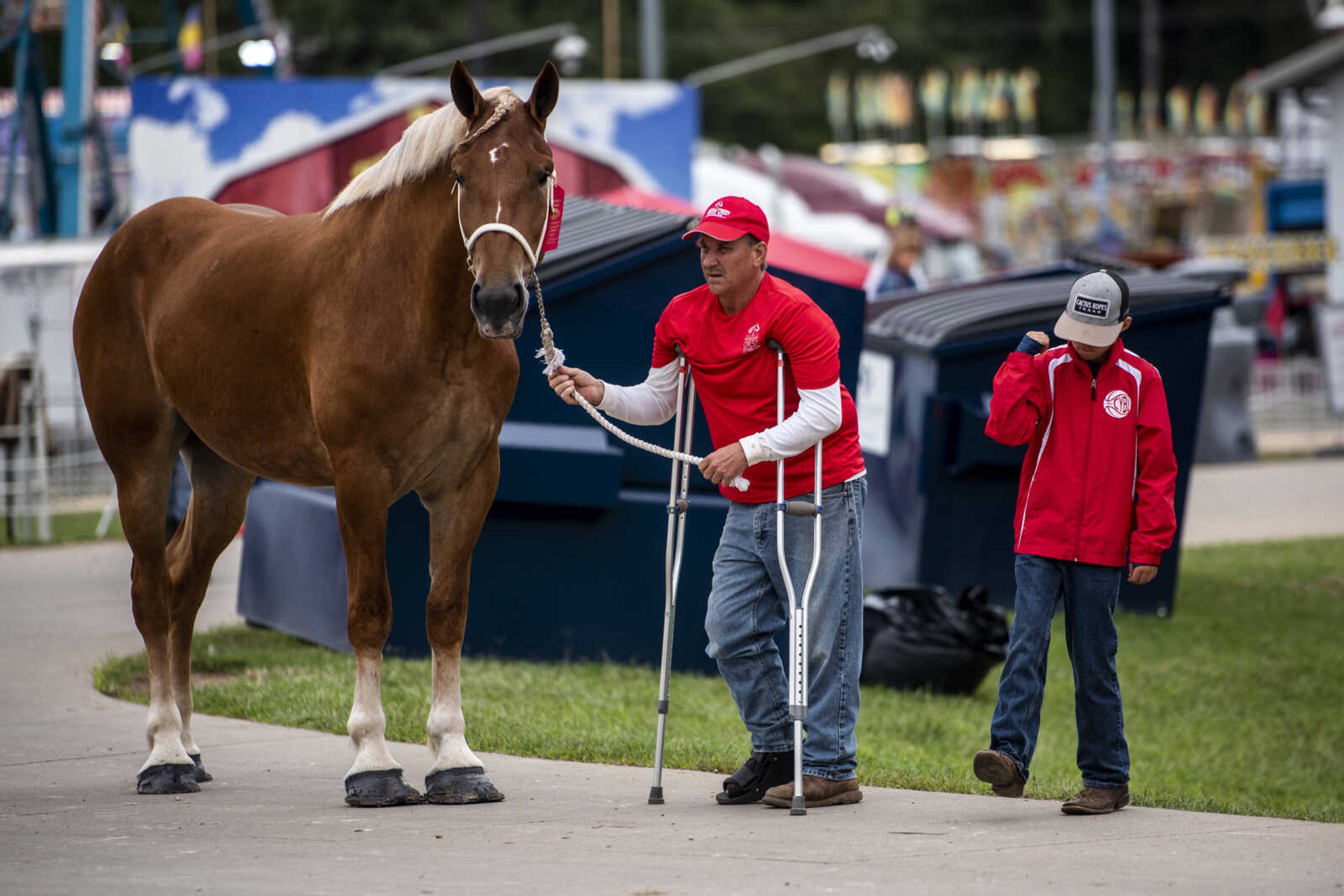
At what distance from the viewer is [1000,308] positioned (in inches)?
407

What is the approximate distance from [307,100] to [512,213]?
14635 mm

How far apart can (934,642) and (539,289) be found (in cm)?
397

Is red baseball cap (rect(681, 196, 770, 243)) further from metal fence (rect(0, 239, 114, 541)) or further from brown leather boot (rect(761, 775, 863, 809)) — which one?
metal fence (rect(0, 239, 114, 541))

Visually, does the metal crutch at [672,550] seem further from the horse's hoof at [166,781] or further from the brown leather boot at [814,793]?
the horse's hoof at [166,781]

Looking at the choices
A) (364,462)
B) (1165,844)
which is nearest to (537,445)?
(364,462)

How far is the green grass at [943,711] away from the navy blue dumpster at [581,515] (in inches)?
7.0

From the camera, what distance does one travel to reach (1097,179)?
4812cm

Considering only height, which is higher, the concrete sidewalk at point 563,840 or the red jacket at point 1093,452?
the red jacket at point 1093,452

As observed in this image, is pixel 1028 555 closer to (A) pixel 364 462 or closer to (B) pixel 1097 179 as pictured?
(A) pixel 364 462

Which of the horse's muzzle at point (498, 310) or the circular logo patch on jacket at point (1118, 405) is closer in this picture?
the horse's muzzle at point (498, 310)

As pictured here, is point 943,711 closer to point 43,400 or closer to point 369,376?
point 369,376

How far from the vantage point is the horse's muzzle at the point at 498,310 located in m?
5.00

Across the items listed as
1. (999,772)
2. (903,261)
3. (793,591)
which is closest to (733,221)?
(793,591)

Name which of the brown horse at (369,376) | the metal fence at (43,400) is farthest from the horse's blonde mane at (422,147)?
the metal fence at (43,400)
